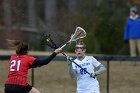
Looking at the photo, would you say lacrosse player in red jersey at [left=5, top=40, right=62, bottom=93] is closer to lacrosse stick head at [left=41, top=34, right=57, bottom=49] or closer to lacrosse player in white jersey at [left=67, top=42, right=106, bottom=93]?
lacrosse stick head at [left=41, top=34, right=57, bottom=49]

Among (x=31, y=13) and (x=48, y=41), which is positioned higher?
(x=31, y=13)

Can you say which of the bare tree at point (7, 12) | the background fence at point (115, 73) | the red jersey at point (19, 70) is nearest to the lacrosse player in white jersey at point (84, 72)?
the red jersey at point (19, 70)

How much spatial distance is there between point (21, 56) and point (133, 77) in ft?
18.0

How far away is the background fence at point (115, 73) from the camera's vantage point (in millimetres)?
16438

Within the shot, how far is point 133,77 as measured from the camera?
686 inches

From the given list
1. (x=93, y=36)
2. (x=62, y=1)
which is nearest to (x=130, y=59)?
(x=93, y=36)

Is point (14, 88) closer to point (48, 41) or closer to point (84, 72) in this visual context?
point (48, 41)

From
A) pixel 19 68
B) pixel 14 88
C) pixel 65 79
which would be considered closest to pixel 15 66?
pixel 19 68

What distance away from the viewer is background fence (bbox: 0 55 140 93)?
53.9ft

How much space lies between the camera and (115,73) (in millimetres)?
18031

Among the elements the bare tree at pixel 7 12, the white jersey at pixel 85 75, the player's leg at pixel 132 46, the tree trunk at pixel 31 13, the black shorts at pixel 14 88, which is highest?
the tree trunk at pixel 31 13

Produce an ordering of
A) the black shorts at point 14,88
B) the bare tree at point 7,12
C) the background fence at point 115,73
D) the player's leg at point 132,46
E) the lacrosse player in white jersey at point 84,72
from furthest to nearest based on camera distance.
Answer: the bare tree at point 7,12 < the player's leg at point 132,46 < the background fence at point 115,73 < the lacrosse player in white jersey at point 84,72 < the black shorts at point 14,88

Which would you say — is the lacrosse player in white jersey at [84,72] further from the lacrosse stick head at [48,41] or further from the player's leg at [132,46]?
the player's leg at [132,46]

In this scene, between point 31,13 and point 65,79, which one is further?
point 31,13
